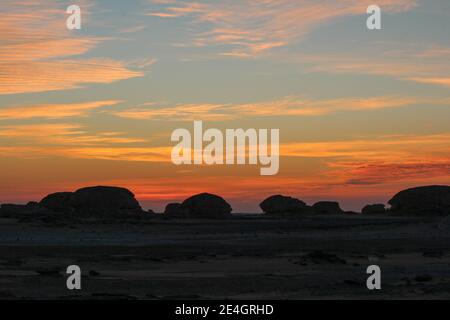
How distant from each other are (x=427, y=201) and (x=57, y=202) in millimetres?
51513

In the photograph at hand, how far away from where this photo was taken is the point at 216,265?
4112 cm

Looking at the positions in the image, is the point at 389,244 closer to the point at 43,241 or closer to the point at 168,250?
the point at 168,250

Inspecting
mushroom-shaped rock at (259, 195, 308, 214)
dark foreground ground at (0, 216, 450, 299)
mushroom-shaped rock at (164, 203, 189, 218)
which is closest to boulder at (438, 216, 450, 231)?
dark foreground ground at (0, 216, 450, 299)

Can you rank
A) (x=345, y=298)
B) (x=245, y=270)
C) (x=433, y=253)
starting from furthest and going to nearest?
(x=433, y=253), (x=245, y=270), (x=345, y=298)

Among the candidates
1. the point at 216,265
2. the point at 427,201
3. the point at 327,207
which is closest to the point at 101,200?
the point at 427,201

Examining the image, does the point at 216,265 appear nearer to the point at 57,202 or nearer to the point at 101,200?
the point at 101,200

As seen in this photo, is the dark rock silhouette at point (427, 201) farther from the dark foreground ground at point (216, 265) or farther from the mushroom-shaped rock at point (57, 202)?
the mushroom-shaped rock at point (57, 202)

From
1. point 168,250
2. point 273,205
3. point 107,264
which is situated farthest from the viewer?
point 273,205

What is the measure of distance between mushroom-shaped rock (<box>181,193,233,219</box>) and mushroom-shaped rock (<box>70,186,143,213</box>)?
31.8ft

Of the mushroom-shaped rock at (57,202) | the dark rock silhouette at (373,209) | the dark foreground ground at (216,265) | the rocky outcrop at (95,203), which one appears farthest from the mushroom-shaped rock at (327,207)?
the dark foreground ground at (216,265)
